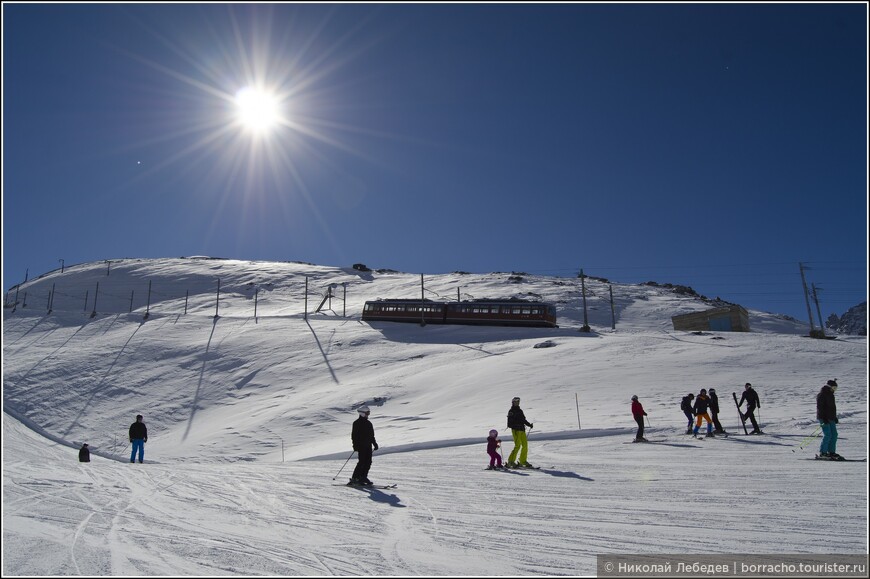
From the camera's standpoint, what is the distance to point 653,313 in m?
71.6

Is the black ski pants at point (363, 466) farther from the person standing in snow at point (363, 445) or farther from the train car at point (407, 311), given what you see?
the train car at point (407, 311)

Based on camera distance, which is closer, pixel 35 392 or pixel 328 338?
pixel 35 392

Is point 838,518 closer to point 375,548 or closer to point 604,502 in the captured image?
point 604,502

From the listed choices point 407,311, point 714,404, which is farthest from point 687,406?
point 407,311

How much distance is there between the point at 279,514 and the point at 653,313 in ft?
234

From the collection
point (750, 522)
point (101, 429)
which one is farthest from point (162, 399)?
point (750, 522)

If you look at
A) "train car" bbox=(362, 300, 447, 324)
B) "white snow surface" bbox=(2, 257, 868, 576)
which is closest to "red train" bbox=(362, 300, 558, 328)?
"train car" bbox=(362, 300, 447, 324)

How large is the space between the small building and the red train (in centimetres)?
1317

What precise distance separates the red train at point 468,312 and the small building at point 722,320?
Answer: 13167mm

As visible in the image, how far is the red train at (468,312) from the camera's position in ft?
178

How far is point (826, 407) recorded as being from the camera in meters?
10.7

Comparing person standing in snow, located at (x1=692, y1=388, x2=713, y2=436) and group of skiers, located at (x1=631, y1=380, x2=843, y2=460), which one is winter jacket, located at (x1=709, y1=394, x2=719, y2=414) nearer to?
group of skiers, located at (x1=631, y1=380, x2=843, y2=460)

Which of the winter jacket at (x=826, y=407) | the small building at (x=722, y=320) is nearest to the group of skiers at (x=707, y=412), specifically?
the winter jacket at (x=826, y=407)

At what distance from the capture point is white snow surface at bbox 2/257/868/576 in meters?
5.60
